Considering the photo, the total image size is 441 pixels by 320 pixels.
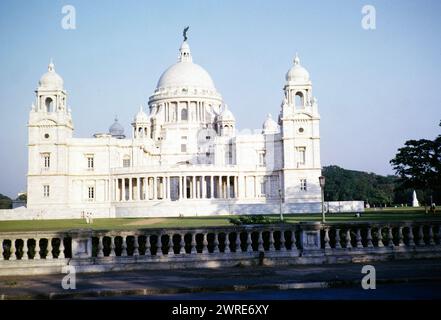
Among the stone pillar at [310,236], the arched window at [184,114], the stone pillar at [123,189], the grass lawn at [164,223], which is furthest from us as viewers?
the arched window at [184,114]

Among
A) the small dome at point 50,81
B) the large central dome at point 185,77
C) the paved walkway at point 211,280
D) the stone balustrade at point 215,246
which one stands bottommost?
the paved walkway at point 211,280

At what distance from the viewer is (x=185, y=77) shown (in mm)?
107688

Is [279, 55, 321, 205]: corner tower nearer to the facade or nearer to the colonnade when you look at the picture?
the facade

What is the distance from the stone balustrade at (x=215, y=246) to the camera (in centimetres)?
1780

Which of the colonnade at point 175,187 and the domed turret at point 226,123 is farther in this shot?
the domed turret at point 226,123

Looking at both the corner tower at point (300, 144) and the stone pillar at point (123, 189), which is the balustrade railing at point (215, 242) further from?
the stone pillar at point (123, 189)

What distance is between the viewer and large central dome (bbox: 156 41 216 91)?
107m

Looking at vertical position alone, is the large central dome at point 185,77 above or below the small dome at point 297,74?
above

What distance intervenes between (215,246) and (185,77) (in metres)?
91.5

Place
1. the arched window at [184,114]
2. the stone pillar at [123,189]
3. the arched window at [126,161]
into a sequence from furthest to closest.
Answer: the arched window at [184,114] → the arched window at [126,161] → the stone pillar at [123,189]

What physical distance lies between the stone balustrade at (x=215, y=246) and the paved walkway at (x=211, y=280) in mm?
651

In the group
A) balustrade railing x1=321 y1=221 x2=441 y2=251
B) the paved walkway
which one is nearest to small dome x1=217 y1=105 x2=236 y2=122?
balustrade railing x1=321 y1=221 x2=441 y2=251

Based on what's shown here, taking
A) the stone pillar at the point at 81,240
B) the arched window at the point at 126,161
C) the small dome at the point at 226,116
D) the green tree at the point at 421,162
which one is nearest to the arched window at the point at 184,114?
the small dome at the point at 226,116
